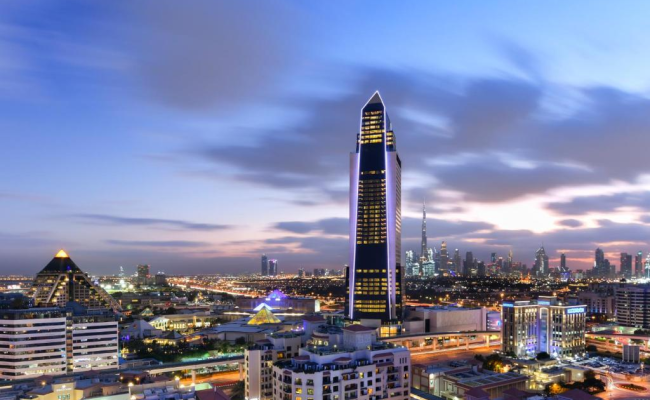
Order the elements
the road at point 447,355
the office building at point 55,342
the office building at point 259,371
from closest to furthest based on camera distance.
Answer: the office building at point 259,371, the office building at point 55,342, the road at point 447,355

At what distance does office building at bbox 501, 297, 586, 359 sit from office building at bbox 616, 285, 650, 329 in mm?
32369

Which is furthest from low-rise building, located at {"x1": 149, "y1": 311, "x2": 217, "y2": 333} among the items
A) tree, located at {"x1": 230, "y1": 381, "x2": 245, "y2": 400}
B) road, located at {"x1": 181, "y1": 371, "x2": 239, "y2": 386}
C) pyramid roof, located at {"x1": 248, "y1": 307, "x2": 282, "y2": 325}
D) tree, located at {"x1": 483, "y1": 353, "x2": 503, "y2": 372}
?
tree, located at {"x1": 483, "y1": 353, "x2": 503, "y2": 372}

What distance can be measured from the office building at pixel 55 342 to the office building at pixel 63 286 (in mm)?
40864

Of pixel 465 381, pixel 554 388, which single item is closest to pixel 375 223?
pixel 554 388

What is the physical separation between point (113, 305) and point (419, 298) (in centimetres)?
8698

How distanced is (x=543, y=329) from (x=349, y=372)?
3444 cm

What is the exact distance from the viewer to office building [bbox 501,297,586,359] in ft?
200

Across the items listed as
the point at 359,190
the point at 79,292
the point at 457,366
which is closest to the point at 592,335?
the point at 457,366

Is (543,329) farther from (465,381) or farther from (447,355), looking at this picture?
(465,381)

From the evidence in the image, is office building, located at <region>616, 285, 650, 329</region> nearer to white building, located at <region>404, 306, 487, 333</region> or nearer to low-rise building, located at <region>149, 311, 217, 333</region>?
white building, located at <region>404, 306, 487, 333</region>

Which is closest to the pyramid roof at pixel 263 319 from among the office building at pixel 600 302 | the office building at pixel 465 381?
the office building at pixel 465 381

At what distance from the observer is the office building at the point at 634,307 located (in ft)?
291

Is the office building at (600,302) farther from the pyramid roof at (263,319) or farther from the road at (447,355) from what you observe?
the pyramid roof at (263,319)

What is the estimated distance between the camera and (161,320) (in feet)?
303
